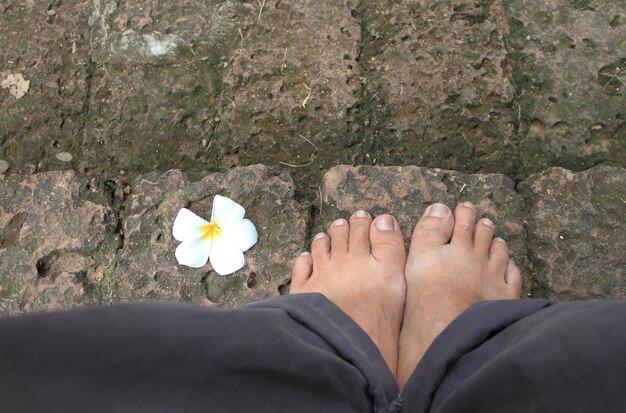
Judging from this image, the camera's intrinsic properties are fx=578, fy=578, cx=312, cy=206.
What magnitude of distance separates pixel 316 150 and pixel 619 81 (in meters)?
0.77

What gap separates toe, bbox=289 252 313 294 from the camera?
1.40m

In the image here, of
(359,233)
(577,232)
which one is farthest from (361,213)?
(577,232)

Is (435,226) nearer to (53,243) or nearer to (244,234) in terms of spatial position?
(244,234)

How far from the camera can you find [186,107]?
150 centimetres

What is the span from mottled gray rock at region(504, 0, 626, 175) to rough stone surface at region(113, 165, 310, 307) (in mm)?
609

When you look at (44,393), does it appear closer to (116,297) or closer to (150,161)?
(116,297)

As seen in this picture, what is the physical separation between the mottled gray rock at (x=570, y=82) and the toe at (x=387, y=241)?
35 centimetres

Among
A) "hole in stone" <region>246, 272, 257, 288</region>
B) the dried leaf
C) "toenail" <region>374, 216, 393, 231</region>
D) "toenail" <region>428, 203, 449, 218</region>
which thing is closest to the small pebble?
the dried leaf

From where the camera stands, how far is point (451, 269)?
4.59 feet

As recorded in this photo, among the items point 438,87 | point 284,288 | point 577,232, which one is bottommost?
point 284,288

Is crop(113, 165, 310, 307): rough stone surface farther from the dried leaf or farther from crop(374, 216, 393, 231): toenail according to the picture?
the dried leaf

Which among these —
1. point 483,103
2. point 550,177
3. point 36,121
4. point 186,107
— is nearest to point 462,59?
point 483,103

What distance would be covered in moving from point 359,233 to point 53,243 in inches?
29.7

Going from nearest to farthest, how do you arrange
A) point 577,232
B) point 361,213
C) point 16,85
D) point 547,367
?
point 547,367 → point 577,232 → point 361,213 → point 16,85
